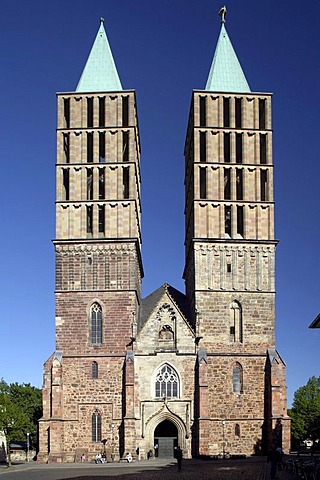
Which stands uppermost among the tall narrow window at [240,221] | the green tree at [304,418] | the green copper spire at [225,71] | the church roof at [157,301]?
the green copper spire at [225,71]

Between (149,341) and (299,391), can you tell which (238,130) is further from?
(299,391)

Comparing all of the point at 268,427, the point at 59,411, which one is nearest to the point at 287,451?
the point at 268,427

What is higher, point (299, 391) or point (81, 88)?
point (81, 88)

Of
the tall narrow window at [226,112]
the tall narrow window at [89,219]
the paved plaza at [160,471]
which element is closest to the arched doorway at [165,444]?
the paved plaza at [160,471]

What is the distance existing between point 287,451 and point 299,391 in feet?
174

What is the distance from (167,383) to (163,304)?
19.3ft

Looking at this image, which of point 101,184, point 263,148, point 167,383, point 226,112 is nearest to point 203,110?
point 226,112

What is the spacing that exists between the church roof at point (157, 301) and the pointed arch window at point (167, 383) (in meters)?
4.37

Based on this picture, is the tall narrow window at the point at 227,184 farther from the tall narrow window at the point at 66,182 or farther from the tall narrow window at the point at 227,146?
the tall narrow window at the point at 66,182

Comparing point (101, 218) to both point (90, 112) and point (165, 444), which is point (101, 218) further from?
point (165, 444)

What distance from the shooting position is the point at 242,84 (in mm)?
69062

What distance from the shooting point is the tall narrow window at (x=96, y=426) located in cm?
6103

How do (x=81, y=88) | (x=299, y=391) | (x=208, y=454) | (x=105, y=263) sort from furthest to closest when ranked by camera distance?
1. (x=299, y=391)
2. (x=81, y=88)
3. (x=105, y=263)
4. (x=208, y=454)

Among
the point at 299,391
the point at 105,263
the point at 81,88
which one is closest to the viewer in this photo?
the point at 105,263
